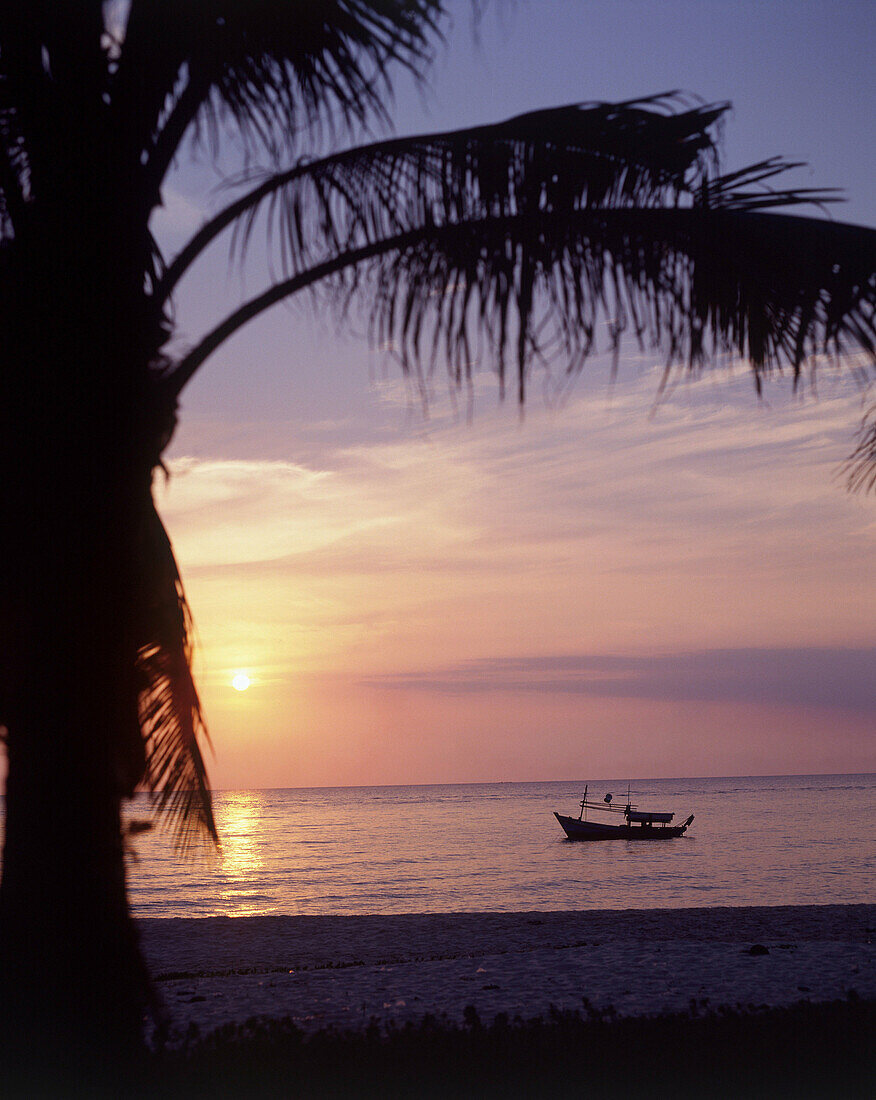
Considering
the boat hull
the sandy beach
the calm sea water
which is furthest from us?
the boat hull

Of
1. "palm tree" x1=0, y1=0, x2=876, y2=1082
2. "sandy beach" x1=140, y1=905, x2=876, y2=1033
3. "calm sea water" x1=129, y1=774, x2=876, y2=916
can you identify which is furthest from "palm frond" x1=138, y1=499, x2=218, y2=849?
"calm sea water" x1=129, y1=774, x2=876, y2=916

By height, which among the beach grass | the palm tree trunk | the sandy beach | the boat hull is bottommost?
the boat hull

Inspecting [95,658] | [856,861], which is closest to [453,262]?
[95,658]

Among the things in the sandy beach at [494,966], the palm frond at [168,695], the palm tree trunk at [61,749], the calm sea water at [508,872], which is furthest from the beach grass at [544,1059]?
the calm sea water at [508,872]

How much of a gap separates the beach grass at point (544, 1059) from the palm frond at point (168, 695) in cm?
137

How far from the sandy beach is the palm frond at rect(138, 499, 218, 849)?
398cm

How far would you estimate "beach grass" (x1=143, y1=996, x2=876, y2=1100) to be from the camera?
5465mm

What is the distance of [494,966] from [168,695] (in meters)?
8.69

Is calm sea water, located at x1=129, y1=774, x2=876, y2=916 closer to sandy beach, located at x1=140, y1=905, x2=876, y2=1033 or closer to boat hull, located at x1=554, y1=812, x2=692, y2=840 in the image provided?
boat hull, located at x1=554, y1=812, x2=692, y2=840

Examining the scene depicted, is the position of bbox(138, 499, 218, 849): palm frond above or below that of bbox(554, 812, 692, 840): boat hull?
above

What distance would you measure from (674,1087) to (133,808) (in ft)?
11.8

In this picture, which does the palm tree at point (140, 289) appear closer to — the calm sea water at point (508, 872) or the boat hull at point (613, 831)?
the calm sea water at point (508, 872)

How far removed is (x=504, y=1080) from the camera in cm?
568

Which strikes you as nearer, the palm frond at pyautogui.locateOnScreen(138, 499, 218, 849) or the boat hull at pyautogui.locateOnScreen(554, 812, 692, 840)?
the palm frond at pyautogui.locateOnScreen(138, 499, 218, 849)
